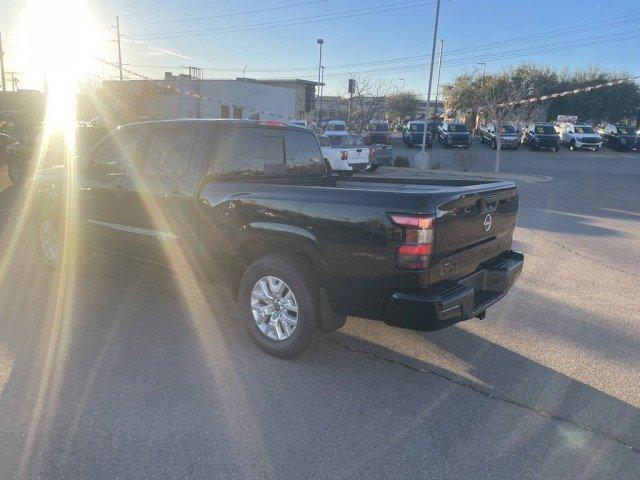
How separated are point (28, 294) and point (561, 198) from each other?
13.6m

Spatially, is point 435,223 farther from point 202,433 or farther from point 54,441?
point 54,441

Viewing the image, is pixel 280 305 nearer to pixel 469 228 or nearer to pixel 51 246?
pixel 469 228

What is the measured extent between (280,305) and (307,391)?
2.27 feet

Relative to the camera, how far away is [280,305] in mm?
3779

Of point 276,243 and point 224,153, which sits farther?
point 224,153

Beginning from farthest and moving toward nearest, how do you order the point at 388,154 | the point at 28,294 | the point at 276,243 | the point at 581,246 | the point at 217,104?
the point at 217,104 < the point at 388,154 < the point at 581,246 < the point at 28,294 < the point at 276,243

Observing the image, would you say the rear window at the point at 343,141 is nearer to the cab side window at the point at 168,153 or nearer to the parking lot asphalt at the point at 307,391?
the parking lot asphalt at the point at 307,391

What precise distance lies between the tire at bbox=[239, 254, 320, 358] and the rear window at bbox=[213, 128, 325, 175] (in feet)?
3.08

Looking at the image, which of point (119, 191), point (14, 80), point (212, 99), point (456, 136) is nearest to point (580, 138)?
point (456, 136)

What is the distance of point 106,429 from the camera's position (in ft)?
9.57

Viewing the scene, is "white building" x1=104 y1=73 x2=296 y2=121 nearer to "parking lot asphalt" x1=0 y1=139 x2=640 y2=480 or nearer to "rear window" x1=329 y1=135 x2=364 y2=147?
"rear window" x1=329 y1=135 x2=364 y2=147

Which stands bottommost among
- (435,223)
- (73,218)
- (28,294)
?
(28,294)

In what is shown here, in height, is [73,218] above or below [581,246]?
above

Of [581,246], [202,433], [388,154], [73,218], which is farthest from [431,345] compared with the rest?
[388,154]
